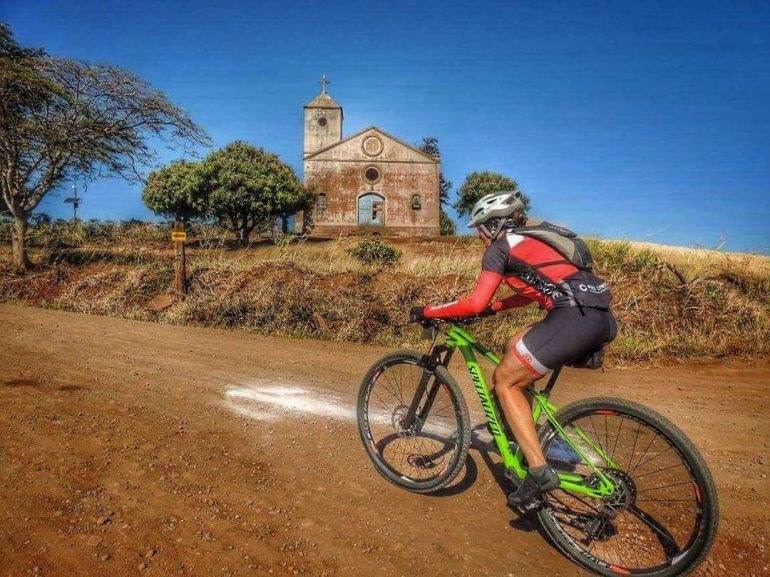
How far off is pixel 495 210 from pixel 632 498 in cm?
201

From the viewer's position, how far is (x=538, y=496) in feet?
9.55

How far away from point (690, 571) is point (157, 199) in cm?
4227

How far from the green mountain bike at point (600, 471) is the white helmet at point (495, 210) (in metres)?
0.71

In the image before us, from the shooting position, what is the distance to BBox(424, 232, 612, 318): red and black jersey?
9.30 feet

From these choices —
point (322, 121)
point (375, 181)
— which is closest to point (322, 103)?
point (322, 121)

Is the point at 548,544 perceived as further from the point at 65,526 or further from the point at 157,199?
the point at 157,199

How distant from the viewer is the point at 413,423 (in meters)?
3.71

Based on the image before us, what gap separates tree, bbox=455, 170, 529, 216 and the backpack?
198ft

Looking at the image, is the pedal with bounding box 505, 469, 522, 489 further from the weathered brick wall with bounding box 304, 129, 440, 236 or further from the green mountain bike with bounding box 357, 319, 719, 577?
the weathered brick wall with bounding box 304, 129, 440, 236

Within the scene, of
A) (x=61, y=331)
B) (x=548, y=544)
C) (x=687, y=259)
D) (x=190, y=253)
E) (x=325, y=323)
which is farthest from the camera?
(x=190, y=253)

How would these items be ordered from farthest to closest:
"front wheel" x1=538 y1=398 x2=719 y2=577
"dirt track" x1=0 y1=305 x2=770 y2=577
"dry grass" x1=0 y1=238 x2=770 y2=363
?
"dry grass" x1=0 y1=238 x2=770 y2=363, "dirt track" x1=0 y1=305 x2=770 y2=577, "front wheel" x1=538 y1=398 x2=719 y2=577

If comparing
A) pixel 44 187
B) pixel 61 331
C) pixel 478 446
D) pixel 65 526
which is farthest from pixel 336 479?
pixel 44 187

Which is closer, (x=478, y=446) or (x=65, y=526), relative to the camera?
(x=65, y=526)

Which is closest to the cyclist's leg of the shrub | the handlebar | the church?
the handlebar
